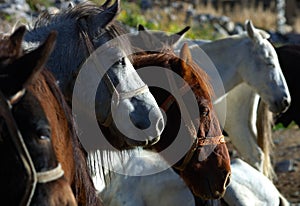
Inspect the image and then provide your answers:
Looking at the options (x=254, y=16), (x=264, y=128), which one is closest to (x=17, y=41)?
(x=264, y=128)

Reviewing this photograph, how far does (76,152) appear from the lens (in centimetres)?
Result: 305

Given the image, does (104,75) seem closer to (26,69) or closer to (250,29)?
(26,69)

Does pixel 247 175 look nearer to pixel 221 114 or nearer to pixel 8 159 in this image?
pixel 221 114

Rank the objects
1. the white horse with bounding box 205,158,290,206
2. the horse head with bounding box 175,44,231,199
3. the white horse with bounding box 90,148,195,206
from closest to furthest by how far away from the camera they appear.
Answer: the horse head with bounding box 175,44,231,199 < the white horse with bounding box 90,148,195,206 < the white horse with bounding box 205,158,290,206

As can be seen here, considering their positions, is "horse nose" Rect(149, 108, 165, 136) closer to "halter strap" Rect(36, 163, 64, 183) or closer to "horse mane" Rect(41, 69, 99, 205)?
"horse mane" Rect(41, 69, 99, 205)

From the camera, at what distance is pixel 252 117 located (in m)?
7.89

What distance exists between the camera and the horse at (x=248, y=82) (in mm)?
7172

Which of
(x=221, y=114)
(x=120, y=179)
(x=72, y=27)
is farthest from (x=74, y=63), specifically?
(x=221, y=114)

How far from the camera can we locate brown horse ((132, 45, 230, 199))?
4.25 m

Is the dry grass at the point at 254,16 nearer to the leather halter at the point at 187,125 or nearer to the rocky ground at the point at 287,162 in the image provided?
the rocky ground at the point at 287,162

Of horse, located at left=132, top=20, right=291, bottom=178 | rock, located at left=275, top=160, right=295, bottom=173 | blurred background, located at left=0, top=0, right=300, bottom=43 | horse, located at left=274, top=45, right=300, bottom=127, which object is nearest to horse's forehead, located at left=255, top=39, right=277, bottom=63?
horse, located at left=132, top=20, right=291, bottom=178

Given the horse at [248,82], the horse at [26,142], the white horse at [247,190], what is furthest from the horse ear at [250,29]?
the horse at [26,142]

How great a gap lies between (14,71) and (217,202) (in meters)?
2.29

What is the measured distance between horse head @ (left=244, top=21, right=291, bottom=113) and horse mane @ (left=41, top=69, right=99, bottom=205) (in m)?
4.04
